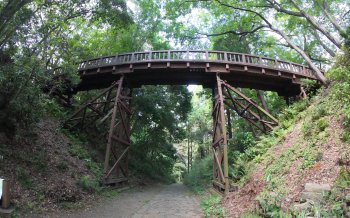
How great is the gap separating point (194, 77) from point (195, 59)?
1791 mm

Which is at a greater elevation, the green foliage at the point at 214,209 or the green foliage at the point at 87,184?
the green foliage at the point at 87,184

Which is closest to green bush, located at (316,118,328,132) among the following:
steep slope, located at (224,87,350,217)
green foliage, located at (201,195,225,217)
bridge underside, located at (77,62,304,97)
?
steep slope, located at (224,87,350,217)

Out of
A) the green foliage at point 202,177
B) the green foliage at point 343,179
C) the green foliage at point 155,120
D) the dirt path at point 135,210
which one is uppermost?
the green foliage at point 155,120

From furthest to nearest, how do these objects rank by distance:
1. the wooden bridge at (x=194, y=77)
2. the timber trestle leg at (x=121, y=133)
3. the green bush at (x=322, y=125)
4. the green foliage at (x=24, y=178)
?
the wooden bridge at (x=194, y=77)
the timber trestle leg at (x=121, y=133)
the green bush at (x=322, y=125)
the green foliage at (x=24, y=178)

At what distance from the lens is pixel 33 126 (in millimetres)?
13430

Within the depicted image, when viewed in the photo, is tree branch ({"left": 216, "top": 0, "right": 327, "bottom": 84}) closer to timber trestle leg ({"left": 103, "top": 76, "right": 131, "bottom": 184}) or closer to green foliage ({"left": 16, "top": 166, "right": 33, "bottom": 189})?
timber trestle leg ({"left": 103, "top": 76, "right": 131, "bottom": 184})

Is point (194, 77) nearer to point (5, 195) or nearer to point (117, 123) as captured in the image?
point (117, 123)

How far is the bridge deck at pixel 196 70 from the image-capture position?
16422 mm

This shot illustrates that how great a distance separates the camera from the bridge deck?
53.9 ft

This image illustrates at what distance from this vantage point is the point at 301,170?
862 centimetres

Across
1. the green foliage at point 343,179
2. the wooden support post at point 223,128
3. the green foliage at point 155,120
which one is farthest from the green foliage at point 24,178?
the green foliage at point 155,120

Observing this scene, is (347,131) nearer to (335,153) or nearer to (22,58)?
(335,153)

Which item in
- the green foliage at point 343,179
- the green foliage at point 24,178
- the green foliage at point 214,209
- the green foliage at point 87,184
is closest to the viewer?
the green foliage at point 343,179

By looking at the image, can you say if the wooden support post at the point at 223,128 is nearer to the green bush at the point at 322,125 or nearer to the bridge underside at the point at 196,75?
the bridge underside at the point at 196,75
